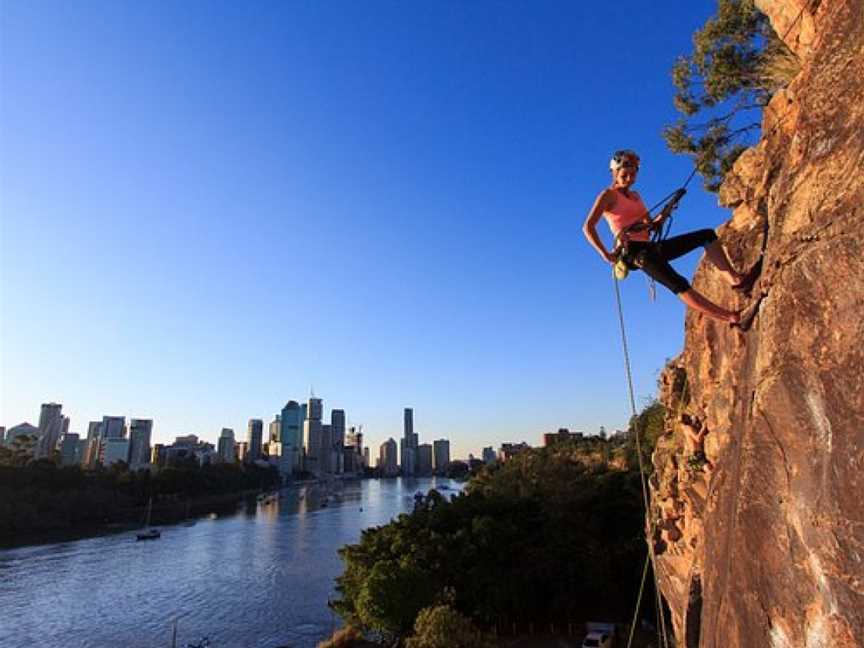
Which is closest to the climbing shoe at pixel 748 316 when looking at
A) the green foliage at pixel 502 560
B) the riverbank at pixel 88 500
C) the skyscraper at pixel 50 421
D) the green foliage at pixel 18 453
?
the green foliage at pixel 502 560

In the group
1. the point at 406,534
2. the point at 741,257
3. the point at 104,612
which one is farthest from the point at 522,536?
the point at 741,257

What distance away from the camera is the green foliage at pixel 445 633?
2288cm

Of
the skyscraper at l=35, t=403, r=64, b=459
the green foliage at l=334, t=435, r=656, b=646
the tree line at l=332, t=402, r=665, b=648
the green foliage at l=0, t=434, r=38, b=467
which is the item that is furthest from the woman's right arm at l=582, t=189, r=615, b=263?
the skyscraper at l=35, t=403, r=64, b=459

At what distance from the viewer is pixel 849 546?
3.77 meters

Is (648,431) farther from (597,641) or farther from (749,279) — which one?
(749,279)

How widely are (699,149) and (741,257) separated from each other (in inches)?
315

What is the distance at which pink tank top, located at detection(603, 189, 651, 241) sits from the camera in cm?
647

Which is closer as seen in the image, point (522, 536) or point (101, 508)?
point (522, 536)

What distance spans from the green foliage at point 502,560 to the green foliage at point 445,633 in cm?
546

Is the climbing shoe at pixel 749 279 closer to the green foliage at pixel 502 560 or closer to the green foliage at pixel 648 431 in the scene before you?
the green foliage at pixel 648 431

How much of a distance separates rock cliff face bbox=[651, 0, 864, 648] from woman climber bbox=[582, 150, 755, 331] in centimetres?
41

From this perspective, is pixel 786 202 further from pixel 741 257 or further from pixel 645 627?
pixel 645 627

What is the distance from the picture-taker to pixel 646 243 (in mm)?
6281

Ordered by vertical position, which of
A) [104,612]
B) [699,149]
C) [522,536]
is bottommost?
[104,612]
